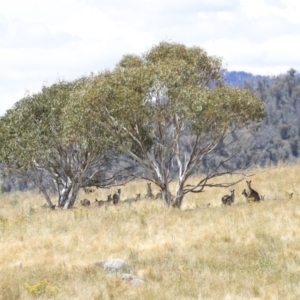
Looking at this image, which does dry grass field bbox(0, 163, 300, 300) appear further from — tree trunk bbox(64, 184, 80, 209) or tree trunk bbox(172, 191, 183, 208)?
tree trunk bbox(64, 184, 80, 209)

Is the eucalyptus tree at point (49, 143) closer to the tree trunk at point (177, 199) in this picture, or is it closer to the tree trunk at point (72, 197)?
the tree trunk at point (72, 197)

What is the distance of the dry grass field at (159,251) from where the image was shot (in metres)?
14.0

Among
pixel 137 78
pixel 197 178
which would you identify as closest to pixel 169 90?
pixel 137 78

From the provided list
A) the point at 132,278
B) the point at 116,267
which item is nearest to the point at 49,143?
the point at 116,267

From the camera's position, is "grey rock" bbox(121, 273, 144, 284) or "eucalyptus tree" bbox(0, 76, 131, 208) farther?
"eucalyptus tree" bbox(0, 76, 131, 208)

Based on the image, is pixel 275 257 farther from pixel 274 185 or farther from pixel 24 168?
pixel 24 168

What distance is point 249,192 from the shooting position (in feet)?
90.5

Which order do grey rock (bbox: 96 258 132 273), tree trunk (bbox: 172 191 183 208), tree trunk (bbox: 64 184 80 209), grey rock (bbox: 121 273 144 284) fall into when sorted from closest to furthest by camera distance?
1. grey rock (bbox: 121 273 144 284)
2. grey rock (bbox: 96 258 132 273)
3. tree trunk (bbox: 172 191 183 208)
4. tree trunk (bbox: 64 184 80 209)

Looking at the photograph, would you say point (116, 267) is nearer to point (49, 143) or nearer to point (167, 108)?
point (167, 108)

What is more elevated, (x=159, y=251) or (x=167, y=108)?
(x=167, y=108)

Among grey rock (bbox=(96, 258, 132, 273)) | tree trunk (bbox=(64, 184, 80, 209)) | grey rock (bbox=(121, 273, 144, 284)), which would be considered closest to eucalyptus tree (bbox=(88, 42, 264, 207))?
tree trunk (bbox=(64, 184, 80, 209))

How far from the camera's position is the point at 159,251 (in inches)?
755

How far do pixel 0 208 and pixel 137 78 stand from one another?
17109 millimetres

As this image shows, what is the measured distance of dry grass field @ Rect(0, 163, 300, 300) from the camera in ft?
45.9
